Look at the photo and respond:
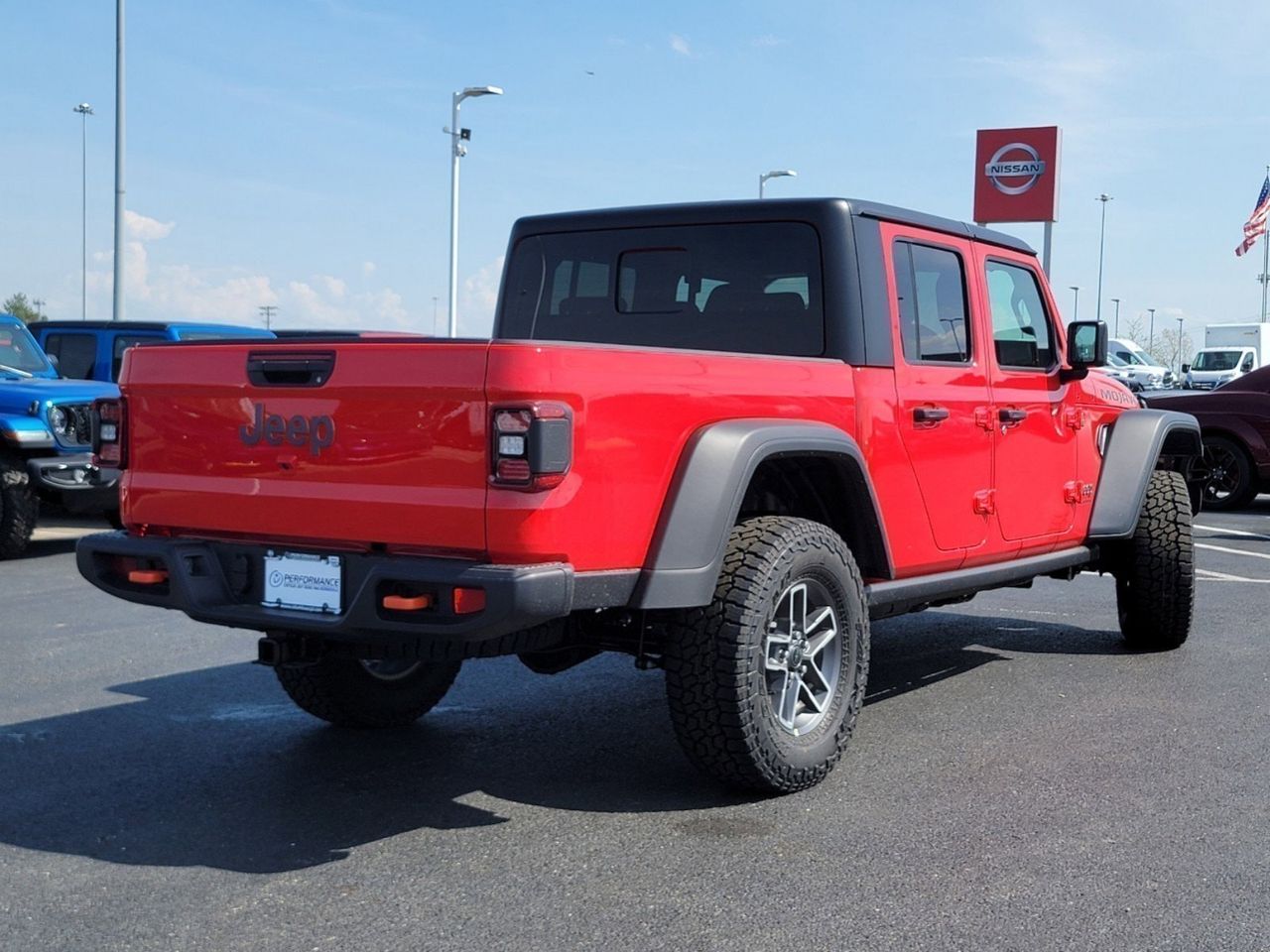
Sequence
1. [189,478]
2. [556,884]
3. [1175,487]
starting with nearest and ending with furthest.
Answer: [556,884] < [189,478] < [1175,487]

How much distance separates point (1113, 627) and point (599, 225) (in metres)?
4.08

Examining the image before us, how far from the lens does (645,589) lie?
396cm

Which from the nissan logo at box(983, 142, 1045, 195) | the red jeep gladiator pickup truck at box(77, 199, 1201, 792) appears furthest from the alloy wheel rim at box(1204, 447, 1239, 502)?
the nissan logo at box(983, 142, 1045, 195)

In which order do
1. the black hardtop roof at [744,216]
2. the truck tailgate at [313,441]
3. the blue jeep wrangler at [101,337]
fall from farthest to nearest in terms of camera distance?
the blue jeep wrangler at [101,337]
the black hardtop roof at [744,216]
the truck tailgate at [313,441]

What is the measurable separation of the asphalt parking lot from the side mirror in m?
1.43

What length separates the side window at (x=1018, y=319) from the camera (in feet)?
19.2

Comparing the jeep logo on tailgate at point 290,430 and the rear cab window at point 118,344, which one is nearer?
the jeep logo on tailgate at point 290,430

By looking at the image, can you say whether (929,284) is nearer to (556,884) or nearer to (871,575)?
(871,575)

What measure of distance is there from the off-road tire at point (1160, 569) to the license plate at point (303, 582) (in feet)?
14.4

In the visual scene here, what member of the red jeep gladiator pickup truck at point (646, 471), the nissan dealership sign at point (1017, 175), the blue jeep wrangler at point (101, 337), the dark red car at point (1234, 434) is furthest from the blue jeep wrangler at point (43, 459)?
the nissan dealership sign at point (1017, 175)

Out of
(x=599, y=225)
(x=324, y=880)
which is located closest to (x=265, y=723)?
(x=324, y=880)

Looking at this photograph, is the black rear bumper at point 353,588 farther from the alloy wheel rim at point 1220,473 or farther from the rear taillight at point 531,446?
the alloy wheel rim at point 1220,473

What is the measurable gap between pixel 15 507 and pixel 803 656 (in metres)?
7.49

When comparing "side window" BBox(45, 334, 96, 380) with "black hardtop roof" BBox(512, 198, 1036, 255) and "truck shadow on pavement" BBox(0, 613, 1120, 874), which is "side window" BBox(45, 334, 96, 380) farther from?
"black hardtop roof" BBox(512, 198, 1036, 255)
